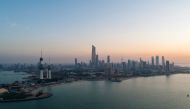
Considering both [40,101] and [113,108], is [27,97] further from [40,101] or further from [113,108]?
[113,108]

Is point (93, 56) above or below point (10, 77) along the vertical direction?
above

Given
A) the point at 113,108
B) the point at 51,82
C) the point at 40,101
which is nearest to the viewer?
the point at 113,108

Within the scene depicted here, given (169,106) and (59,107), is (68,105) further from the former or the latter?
(169,106)

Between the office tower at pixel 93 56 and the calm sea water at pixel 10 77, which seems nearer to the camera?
the calm sea water at pixel 10 77

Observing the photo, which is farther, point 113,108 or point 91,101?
point 91,101

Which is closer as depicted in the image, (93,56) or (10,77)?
(10,77)

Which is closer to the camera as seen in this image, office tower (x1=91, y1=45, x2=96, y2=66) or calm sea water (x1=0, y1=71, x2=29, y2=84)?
calm sea water (x1=0, y1=71, x2=29, y2=84)

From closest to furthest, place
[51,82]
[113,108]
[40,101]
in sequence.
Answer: [113,108]
[40,101]
[51,82]

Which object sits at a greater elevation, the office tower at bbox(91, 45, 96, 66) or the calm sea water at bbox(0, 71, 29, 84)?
the office tower at bbox(91, 45, 96, 66)

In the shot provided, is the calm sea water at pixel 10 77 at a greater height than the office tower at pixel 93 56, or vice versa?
the office tower at pixel 93 56

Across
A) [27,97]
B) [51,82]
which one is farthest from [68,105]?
[51,82]
